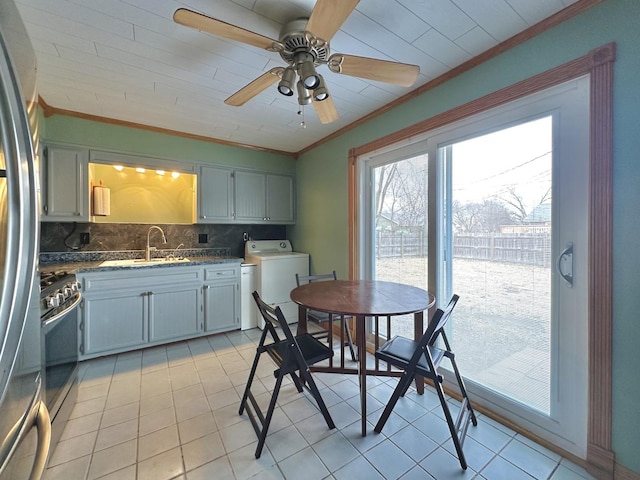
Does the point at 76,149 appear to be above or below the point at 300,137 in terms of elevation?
below

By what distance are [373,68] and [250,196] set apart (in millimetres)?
2515

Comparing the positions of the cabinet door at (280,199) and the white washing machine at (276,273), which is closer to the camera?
the white washing machine at (276,273)

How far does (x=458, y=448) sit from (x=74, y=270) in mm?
3155

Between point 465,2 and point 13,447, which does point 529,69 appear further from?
point 13,447

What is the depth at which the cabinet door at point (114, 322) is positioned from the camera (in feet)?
8.20

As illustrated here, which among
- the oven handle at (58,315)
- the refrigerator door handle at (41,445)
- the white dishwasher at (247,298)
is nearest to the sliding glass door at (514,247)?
the white dishwasher at (247,298)

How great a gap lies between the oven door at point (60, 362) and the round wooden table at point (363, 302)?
1.35m

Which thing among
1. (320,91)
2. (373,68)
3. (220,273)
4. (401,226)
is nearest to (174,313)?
(220,273)

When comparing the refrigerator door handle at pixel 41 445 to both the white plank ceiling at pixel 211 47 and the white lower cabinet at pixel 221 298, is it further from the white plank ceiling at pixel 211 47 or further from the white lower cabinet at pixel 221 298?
the white lower cabinet at pixel 221 298

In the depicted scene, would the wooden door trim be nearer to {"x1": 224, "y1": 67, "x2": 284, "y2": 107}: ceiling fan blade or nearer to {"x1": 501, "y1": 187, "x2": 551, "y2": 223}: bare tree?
{"x1": 501, "y1": 187, "x2": 551, "y2": 223}: bare tree

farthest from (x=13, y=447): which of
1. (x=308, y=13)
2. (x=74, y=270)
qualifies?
(x=74, y=270)

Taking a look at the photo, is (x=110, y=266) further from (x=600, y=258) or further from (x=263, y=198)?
(x=600, y=258)

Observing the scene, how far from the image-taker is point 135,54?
176 centimetres

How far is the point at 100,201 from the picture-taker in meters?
2.81
